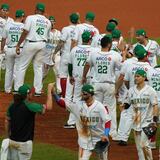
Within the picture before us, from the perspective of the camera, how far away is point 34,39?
20.2 m

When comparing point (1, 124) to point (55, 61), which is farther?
point (55, 61)

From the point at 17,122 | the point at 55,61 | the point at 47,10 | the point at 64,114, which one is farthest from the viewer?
the point at 47,10

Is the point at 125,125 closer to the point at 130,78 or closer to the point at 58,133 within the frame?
the point at 130,78

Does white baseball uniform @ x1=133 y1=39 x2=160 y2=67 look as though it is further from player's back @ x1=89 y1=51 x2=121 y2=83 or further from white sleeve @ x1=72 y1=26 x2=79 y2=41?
player's back @ x1=89 y1=51 x2=121 y2=83

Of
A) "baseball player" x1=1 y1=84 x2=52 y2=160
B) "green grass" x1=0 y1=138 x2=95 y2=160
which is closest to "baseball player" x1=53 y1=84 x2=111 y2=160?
"baseball player" x1=1 y1=84 x2=52 y2=160

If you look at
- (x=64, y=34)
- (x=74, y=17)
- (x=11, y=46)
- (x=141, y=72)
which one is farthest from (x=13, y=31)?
(x=141, y=72)

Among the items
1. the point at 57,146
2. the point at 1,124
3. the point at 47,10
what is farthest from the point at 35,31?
the point at 47,10

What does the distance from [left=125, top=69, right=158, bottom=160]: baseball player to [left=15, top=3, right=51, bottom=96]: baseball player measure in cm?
523

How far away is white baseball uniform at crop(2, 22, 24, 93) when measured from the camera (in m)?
20.9

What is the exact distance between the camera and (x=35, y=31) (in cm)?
2003

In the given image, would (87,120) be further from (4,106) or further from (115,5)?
(115,5)

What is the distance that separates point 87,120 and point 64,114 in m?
5.51

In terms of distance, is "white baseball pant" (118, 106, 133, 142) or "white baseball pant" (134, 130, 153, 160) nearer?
"white baseball pant" (134, 130, 153, 160)

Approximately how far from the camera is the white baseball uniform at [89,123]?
46.8 feet
